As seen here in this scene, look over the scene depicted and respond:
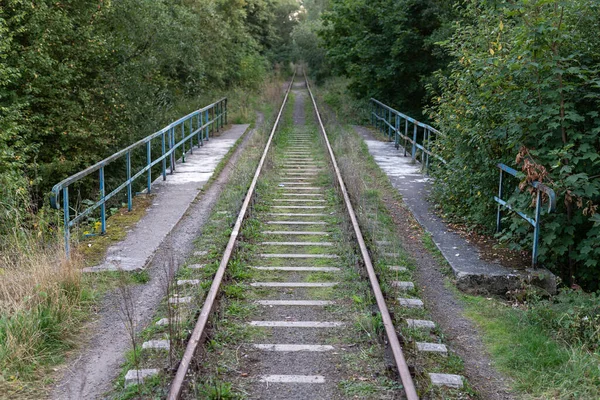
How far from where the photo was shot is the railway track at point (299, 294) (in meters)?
4.30

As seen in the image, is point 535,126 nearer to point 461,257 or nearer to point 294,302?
point 461,257

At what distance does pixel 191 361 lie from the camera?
14.0 ft

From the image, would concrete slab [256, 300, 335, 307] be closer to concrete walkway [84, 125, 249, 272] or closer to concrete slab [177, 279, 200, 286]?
concrete slab [177, 279, 200, 286]

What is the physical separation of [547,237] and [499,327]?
4.47 ft

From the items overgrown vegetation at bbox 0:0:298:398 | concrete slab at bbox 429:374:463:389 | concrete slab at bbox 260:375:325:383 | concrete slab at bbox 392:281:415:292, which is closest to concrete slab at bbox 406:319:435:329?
concrete slab at bbox 392:281:415:292

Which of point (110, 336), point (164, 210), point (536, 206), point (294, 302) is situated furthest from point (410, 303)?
point (164, 210)

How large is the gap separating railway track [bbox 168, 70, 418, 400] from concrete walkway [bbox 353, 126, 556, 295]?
3.66ft

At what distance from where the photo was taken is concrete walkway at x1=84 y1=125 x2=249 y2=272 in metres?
7.01

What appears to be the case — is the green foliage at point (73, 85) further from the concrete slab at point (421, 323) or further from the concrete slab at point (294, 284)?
the concrete slab at point (421, 323)

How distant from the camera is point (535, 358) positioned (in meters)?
4.62

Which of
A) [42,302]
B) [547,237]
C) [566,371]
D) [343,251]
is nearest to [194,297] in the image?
[42,302]

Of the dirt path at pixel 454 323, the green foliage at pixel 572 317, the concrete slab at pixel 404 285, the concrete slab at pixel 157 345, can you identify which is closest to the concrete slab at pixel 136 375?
the concrete slab at pixel 157 345

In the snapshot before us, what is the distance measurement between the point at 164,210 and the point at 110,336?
464 centimetres

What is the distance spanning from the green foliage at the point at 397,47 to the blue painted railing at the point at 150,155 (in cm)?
611
